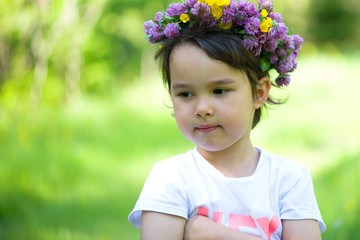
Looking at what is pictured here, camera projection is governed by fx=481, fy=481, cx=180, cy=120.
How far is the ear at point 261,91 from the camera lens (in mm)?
2194

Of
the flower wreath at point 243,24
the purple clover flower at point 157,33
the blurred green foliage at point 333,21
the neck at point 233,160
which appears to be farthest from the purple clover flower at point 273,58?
the blurred green foliage at point 333,21

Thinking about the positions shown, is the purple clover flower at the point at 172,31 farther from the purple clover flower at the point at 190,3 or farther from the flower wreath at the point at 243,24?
the purple clover flower at the point at 190,3

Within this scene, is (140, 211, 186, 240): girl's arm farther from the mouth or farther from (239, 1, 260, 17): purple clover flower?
(239, 1, 260, 17): purple clover flower

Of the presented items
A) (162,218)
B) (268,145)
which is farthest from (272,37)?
(268,145)

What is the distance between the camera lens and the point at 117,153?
556 cm

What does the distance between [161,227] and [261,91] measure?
772 millimetres

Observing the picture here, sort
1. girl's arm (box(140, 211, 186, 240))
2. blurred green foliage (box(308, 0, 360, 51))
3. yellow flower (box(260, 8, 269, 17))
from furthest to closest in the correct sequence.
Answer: blurred green foliage (box(308, 0, 360, 51)) → yellow flower (box(260, 8, 269, 17)) → girl's arm (box(140, 211, 186, 240))

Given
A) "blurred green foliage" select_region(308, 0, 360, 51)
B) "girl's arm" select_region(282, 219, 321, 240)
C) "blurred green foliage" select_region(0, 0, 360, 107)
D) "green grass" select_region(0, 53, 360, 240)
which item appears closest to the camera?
"girl's arm" select_region(282, 219, 321, 240)

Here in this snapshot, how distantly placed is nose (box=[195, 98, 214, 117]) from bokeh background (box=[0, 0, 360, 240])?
0.67m

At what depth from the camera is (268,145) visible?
5840 mm

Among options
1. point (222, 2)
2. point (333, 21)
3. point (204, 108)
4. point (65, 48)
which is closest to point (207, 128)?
point (204, 108)

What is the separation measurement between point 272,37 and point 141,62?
657 inches

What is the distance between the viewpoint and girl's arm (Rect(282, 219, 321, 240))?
204 centimetres

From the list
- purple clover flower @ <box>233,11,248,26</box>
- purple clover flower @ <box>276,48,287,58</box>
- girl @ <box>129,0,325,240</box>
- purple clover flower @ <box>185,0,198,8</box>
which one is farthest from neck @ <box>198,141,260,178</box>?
purple clover flower @ <box>185,0,198,8</box>
